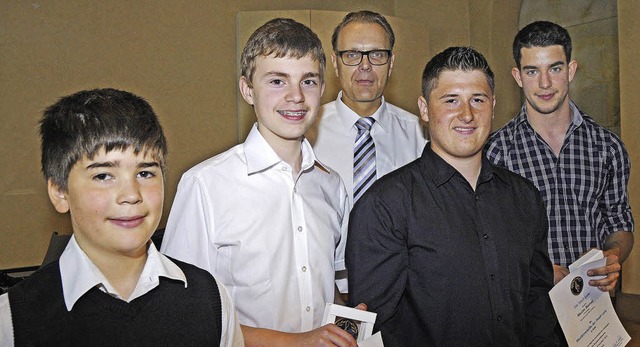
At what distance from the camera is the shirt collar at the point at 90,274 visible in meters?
1.42

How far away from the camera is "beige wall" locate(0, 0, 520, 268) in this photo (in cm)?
516

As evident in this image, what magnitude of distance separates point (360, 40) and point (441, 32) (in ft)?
14.0

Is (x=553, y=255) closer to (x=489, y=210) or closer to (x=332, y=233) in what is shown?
(x=489, y=210)

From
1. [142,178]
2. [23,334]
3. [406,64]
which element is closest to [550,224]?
[142,178]

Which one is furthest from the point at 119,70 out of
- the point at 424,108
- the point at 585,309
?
the point at 585,309

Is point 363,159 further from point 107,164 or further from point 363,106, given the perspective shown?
point 107,164

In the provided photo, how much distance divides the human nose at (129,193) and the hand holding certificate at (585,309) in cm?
132

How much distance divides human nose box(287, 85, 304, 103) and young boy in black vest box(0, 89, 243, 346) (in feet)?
2.01

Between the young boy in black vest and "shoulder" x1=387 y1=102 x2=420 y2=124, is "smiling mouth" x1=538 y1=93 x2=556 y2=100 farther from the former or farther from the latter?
the young boy in black vest

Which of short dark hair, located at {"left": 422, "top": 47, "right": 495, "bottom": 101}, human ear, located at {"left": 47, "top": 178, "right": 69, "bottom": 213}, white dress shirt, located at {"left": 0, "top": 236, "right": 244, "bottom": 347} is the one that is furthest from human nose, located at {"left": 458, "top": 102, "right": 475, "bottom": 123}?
human ear, located at {"left": 47, "top": 178, "right": 69, "bottom": 213}

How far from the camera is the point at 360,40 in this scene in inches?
115

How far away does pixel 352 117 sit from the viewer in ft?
9.55

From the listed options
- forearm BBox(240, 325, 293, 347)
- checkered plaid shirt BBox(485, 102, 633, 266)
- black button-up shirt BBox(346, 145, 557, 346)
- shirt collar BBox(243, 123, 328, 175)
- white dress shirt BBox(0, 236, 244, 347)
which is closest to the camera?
white dress shirt BBox(0, 236, 244, 347)

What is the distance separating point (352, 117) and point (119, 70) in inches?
130
